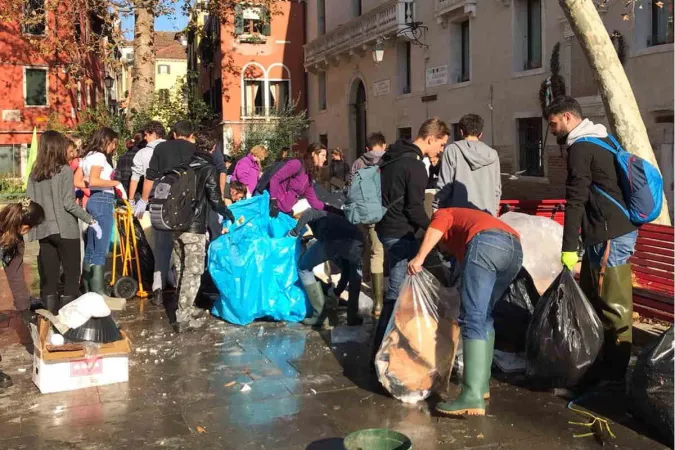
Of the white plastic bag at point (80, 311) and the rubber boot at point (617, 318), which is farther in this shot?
the white plastic bag at point (80, 311)

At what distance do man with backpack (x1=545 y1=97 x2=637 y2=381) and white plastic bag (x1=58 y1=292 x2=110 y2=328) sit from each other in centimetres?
312

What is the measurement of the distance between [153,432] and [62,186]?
2.71m

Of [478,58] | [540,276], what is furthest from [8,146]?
[540,276]

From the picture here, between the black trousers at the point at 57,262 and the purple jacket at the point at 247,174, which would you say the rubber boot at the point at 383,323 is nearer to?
the black trousers at the point at 57,262

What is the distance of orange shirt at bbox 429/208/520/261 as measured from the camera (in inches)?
173

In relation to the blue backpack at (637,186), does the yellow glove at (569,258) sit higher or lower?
lower

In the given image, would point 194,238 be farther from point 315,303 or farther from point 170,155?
point 315,303

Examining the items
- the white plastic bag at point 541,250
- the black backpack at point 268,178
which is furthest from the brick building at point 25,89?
the white plastic bag at point 541,250

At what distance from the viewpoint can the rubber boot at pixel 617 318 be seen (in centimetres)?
483

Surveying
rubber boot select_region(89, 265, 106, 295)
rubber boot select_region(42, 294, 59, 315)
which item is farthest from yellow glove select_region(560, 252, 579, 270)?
rubber boot select_region(89, 265, 106, 295)

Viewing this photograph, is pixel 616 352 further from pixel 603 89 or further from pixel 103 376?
pixel 603 89

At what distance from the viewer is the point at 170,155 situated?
6855 mm

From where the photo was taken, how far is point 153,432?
14.3 ft

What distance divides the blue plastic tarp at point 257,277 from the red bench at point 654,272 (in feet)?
9.56
